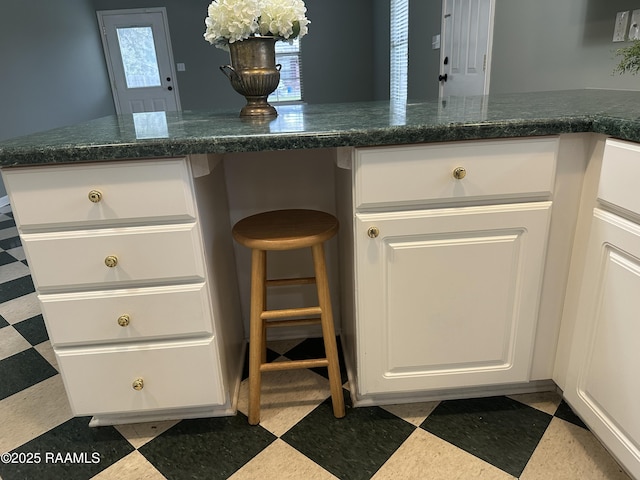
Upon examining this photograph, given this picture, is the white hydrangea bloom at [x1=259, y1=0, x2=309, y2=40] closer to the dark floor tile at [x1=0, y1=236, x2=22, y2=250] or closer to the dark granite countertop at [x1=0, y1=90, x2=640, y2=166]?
the dark granite countertop at [x1=0, y1=90, x2=640, y2=166]

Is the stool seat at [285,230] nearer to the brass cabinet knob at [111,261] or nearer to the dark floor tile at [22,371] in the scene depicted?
the brass cabinet knob at [111,261]

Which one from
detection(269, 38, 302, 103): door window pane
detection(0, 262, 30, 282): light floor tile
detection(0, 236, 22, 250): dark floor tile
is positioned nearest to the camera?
detection(0, 262, 30, 282): light floor tile

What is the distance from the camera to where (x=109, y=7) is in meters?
5.87

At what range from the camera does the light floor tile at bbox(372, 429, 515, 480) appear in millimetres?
1118

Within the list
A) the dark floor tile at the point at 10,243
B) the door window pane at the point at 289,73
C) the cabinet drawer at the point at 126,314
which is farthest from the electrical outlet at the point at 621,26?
the door window pane at the point at 289,73

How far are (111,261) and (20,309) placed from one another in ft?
4.52

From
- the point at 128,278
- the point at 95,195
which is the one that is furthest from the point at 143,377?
the point at 95,195

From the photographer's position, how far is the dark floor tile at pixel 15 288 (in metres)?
2.18

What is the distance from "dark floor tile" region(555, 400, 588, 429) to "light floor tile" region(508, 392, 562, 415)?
0.01 meters

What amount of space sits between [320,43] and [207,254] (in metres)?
5.73

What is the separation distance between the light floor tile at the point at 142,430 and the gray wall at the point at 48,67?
139 inches

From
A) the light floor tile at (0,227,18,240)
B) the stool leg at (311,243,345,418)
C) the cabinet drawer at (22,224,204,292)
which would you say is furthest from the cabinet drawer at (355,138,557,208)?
the light floor tile at (0,227,18,240)

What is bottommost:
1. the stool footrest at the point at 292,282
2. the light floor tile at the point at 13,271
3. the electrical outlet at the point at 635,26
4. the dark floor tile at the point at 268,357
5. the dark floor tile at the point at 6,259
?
the dark floor tile at the point at 268,357

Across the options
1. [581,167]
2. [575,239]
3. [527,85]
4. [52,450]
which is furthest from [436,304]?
[527,85]
